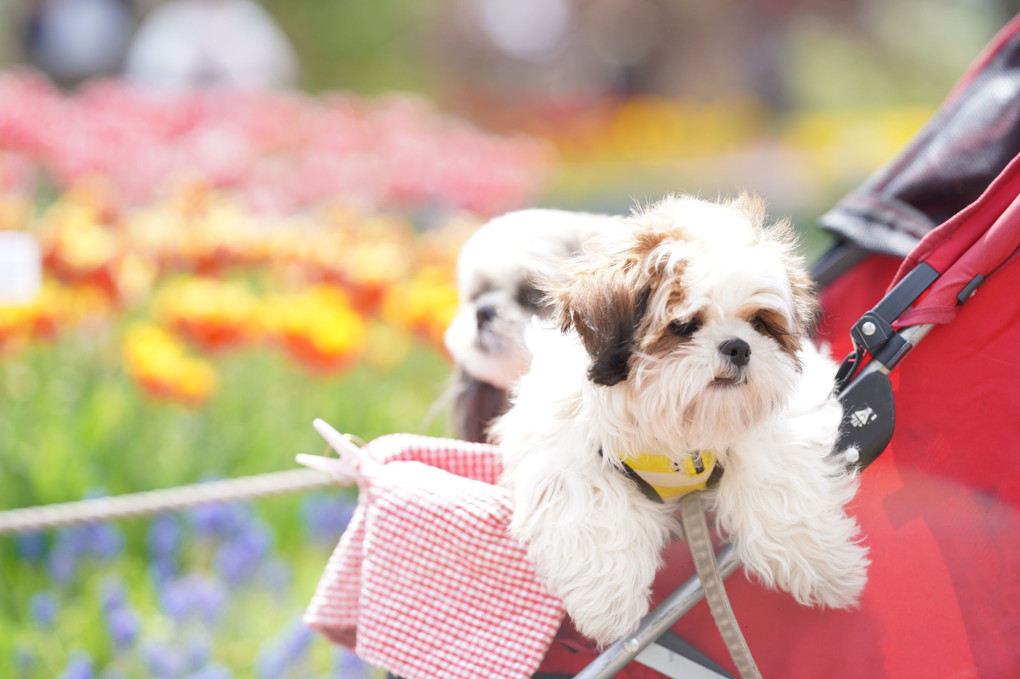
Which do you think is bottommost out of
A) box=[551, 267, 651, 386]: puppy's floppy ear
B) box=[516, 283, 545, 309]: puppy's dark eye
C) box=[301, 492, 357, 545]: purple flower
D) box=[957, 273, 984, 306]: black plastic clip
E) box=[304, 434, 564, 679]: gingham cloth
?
box=[301, 492, 357, 545]: purple flower

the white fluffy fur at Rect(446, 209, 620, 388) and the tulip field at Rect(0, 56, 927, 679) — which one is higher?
the white fluffy fur at Rect(446, 209, 620, 388)

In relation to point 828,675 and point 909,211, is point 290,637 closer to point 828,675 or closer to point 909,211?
point 828,675

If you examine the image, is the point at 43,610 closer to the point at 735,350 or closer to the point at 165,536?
the point at 165,536

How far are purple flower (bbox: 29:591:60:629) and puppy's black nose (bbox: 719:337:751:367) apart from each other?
160 cm

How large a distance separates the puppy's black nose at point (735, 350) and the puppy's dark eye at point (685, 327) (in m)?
0.04

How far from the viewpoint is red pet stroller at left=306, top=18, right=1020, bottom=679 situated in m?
1.22

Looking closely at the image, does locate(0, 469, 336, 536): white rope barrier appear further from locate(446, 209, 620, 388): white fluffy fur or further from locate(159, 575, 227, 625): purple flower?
locate(446, 209, 620, 388): white fluffy fur

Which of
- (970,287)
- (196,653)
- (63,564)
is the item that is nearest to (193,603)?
(196,653)

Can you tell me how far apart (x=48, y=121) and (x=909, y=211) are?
343cm

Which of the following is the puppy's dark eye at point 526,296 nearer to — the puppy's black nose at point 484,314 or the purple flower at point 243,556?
the puppy's black nose at point 484,314

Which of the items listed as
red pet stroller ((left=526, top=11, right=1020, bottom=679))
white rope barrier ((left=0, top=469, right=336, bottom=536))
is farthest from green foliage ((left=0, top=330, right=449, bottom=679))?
red pet stroller ((left=526, top=11, right=1020, bottom=679))

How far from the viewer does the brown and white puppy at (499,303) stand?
1.76 meters

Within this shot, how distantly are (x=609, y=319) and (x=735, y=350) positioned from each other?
0.15 m

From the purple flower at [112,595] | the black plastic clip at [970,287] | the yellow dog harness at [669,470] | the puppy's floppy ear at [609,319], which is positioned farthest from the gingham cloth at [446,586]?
the purple flower at [112,595]
